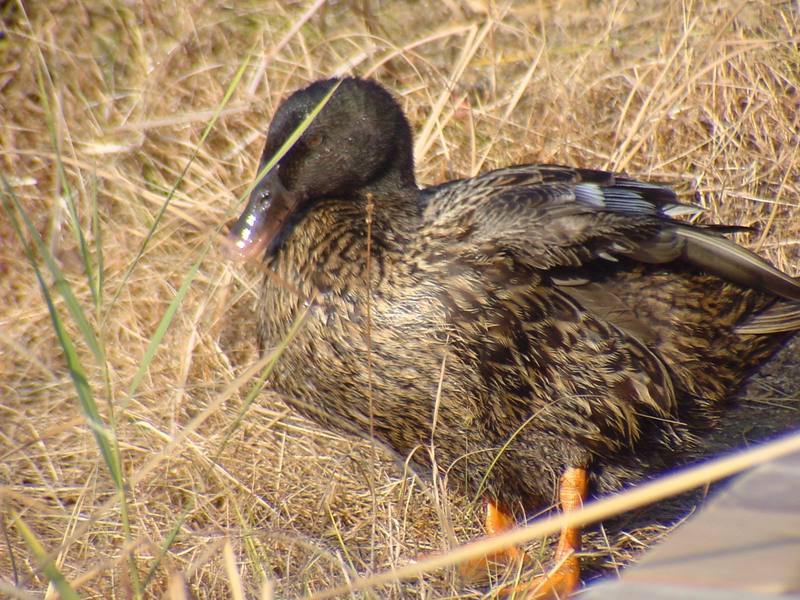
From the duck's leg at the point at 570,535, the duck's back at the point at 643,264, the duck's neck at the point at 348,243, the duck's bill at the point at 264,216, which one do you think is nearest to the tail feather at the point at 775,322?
the duck's back at the point at 643,264

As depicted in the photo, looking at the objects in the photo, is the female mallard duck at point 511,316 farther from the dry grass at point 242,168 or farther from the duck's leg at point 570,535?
the dry grass at point 242,168

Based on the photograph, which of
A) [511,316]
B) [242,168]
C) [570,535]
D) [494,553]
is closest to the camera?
[511,316]

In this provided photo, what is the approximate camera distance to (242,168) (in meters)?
4.21

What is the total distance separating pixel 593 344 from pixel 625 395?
154 mm

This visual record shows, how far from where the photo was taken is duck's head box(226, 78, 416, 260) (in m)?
3.03

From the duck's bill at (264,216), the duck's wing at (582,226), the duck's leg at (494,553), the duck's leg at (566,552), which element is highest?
the duck's wing at (582,226)

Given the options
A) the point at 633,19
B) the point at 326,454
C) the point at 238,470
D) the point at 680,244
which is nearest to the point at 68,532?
the point at 238,470

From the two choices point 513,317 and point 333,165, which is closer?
point 513,317

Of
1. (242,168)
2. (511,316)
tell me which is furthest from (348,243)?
(242,168)

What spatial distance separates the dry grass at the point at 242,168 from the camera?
2975 mm

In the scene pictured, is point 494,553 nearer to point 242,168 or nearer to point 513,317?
point 513,317

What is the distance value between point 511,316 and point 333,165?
0.72m

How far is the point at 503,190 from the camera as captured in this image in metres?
2.90

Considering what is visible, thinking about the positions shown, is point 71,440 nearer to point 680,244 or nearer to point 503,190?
point 503,190
